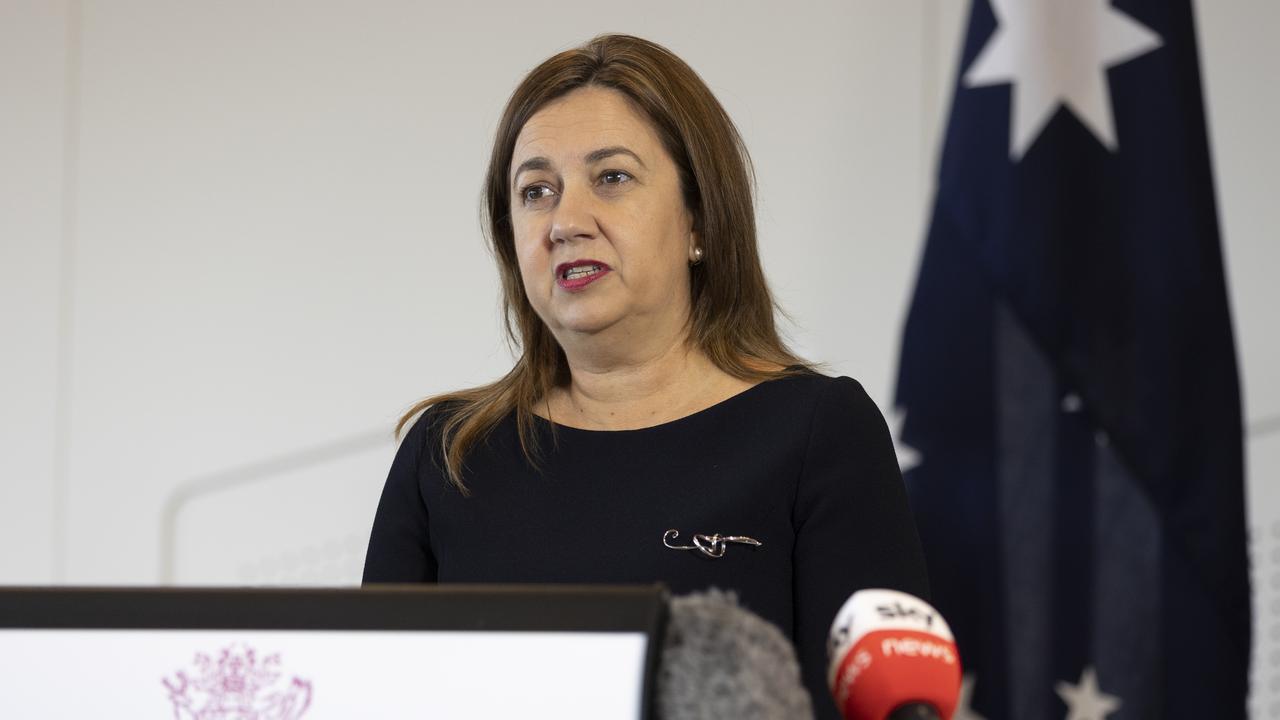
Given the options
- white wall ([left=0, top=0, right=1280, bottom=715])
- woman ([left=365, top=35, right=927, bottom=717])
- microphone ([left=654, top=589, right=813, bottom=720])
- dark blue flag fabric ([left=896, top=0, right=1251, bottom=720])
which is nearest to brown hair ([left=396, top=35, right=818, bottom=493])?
woman ([left=365, top=35, right=927, bottom=717])

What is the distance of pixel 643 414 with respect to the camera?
1635 millimetres

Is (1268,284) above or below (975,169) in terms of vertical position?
below

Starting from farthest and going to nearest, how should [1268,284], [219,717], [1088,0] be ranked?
[1268,284], [1088,0], [219,717]

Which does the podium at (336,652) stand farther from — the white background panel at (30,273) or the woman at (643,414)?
the white background panel at (30,273)

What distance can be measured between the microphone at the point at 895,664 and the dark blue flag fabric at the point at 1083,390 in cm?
162

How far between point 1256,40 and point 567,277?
6.27 feet

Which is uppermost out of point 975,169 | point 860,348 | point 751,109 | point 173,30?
point 173,30

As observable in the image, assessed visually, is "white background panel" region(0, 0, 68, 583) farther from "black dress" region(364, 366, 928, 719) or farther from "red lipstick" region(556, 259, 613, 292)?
"red lipstick" region(556, 259, 613, 292)

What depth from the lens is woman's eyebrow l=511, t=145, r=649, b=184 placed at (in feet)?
5.22

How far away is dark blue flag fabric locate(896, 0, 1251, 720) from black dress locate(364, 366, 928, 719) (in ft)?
2.91

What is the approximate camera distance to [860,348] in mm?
2924

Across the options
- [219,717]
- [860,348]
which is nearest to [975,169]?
[860,348]

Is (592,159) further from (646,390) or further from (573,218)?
(646,390)

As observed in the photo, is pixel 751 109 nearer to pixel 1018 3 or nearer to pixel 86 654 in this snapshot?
pixel 1018 3
